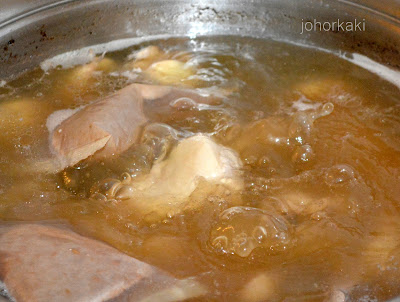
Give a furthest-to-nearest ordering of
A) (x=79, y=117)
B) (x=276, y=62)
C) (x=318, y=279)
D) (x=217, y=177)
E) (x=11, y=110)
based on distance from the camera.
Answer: (x=276, y=62), (x=11, y=110), (x=79, y=117), (x=217, y=177), (x=318, y=279)

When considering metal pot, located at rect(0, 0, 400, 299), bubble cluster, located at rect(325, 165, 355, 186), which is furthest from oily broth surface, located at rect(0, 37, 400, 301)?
metal pot, located at rect(0, 0, 400, 299)

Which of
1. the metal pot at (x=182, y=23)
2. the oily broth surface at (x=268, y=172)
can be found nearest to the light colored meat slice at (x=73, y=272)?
the oily broth surface at (x=268, y=172)

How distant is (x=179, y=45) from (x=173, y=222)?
1.22 metres

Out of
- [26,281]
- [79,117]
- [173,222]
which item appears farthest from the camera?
[79,117]

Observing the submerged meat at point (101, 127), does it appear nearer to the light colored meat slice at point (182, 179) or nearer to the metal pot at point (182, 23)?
the light colored meat slice at point (182, 179)

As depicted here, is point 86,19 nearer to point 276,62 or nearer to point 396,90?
point 276,62

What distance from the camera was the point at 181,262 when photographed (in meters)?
1.48

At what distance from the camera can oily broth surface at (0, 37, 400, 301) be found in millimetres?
1464

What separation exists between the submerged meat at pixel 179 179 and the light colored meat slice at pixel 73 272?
25 cm

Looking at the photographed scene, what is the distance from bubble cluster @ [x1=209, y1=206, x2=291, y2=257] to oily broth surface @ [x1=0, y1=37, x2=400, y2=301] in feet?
0.08

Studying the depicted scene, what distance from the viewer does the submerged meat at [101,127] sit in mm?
1812

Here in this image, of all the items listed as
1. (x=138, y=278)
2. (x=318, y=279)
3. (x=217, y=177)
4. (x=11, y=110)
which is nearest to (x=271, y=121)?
(x=217, y=177)

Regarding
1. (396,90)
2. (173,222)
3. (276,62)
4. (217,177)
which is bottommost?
(173,222)

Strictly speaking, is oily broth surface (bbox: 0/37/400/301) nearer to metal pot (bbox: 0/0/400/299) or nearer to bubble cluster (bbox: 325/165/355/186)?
bubble cluster (bbox: 325/165/355/186)
